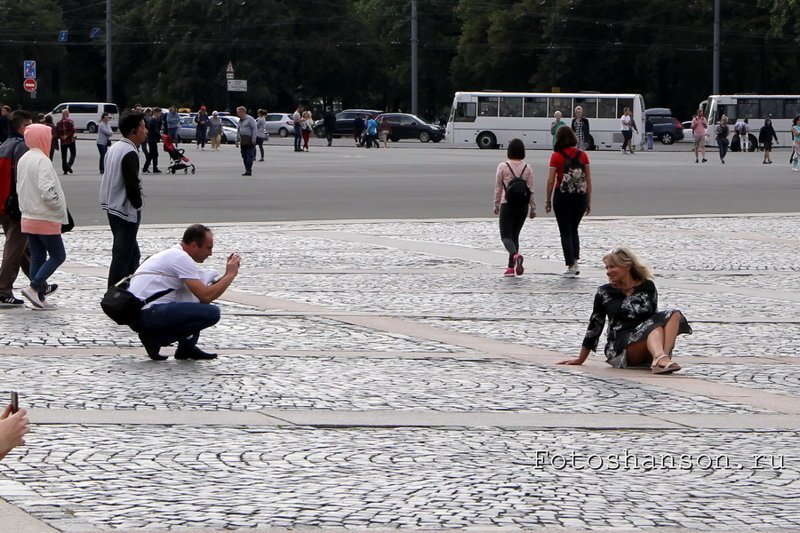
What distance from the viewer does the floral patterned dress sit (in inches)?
388

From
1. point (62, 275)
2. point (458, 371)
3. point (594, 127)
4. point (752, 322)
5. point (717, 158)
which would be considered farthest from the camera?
point (594, 127)

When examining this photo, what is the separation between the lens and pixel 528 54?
293ft

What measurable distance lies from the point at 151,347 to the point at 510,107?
55118 mm

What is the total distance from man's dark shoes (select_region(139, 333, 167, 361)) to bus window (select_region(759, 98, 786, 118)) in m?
59.5

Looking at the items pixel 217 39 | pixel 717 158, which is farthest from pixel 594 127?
pixel 217 39

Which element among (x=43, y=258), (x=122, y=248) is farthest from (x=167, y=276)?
(x=43, y=258)

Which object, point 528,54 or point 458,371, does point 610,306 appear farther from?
point 528,54

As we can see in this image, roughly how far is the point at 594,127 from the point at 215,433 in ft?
185

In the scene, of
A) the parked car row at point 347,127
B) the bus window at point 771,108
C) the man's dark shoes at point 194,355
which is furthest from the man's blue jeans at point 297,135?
the man's dark shoes at point 194,355

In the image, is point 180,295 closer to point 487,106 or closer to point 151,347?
point 151,347

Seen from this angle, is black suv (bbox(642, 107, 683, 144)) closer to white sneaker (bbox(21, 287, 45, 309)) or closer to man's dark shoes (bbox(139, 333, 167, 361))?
white sneaker (bbox(21, 287, 45, 309))

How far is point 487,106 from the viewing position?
211 ft

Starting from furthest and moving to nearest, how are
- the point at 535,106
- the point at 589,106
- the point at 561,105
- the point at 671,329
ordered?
the point at 561,105
the point at 535,106
the point at 589,106
the point at 671,329

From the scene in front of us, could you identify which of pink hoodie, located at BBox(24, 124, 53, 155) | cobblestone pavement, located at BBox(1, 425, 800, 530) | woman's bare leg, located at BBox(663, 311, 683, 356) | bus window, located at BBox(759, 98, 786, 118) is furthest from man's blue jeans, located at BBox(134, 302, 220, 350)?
bus window, located at BBox(759, 98, 786, 118)
